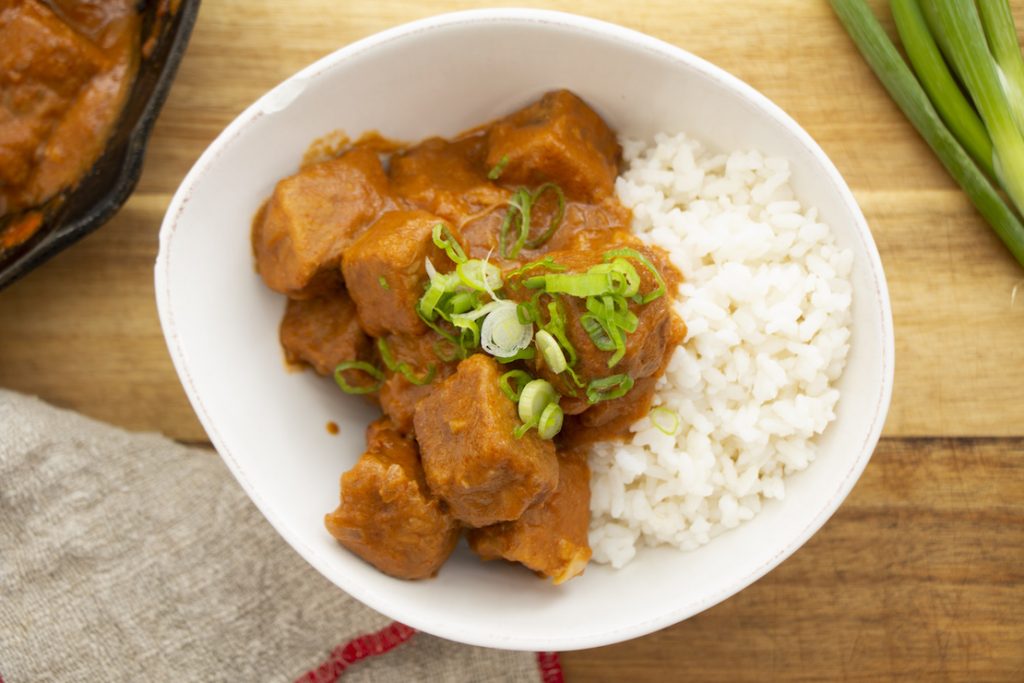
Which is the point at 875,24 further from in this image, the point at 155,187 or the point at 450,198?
A: the point at 155,187

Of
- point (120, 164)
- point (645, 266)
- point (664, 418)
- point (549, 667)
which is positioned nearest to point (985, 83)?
point (645, 266)

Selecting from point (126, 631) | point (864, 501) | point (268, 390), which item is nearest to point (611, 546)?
point (864, 501)

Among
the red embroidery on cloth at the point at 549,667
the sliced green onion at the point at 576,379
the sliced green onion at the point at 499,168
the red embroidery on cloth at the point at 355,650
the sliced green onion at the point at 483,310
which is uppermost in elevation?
the sliced green onion at the point at 499,168

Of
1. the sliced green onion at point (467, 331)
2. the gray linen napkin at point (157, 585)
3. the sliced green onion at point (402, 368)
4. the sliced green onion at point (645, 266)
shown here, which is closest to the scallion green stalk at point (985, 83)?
the sliced green onion at point (645, 266)

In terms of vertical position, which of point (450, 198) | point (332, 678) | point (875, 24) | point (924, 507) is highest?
point (450, 198)

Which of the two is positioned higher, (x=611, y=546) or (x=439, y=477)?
(x=439, y=477)

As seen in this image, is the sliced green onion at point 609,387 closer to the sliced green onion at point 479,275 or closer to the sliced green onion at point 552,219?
the sliced green onion at point 479,275

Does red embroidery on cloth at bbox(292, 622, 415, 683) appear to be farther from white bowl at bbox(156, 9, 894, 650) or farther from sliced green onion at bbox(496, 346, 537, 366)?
sliced green onion at bbox(496, 346, 537, 366)
